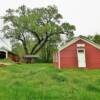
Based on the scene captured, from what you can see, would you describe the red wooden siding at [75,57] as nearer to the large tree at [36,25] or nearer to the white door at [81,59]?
the white door at [81,59]

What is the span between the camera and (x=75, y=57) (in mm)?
35625

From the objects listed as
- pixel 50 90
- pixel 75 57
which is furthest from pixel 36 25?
pixel 50 90

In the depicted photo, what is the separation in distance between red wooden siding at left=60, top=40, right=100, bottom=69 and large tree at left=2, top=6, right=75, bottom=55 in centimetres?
3178

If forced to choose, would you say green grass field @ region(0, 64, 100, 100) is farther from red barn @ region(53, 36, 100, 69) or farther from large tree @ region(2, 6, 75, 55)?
A: large tree @ region(2, 6, 75, 55)

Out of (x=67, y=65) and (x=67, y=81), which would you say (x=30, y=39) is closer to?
(x=67, y=65)

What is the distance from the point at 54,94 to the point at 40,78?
5.83 m

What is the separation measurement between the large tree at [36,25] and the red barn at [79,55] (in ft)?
104

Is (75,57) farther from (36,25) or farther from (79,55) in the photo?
(36,25)

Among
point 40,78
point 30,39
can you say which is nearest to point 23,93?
point 40,78

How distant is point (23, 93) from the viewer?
15.0 meters

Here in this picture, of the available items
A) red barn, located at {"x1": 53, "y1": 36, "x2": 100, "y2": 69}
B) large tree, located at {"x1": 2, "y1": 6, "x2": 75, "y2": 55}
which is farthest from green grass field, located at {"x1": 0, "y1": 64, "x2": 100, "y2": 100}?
large tree, located at {"x1": 2, "y1": 6, "x2": 75, "y2": 55}

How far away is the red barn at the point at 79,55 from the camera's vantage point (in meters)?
35.5

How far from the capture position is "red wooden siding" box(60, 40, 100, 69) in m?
35.7

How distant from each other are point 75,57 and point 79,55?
444mm
